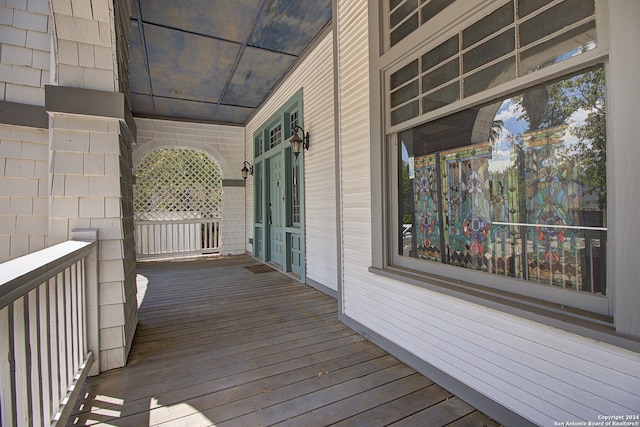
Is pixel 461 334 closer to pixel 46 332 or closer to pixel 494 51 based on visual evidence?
pixel 494 51

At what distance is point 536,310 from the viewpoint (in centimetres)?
136

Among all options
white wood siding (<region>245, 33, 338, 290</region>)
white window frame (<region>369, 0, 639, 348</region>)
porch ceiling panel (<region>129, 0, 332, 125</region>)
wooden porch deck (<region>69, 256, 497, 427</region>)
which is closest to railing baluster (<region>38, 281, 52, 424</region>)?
wooden porch deck (<region>69, 256, 497, 427</region>)

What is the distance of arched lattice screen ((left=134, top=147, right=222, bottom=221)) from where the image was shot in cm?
661

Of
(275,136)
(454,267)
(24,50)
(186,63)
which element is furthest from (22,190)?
(275,136)

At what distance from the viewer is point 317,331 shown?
2.69 meters

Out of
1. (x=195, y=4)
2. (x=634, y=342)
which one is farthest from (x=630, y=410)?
(x=195, y=4)

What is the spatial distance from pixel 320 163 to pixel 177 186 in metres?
4.55

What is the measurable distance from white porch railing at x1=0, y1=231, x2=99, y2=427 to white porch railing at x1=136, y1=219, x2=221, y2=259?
5070 millimetres

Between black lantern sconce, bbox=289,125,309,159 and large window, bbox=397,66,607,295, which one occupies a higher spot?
black lantern sconce, bbox=289,125,309,159

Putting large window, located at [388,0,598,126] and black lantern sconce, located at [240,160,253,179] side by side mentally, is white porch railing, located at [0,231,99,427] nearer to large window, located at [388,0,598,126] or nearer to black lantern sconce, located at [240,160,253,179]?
large window, located at [388,0,598,126]

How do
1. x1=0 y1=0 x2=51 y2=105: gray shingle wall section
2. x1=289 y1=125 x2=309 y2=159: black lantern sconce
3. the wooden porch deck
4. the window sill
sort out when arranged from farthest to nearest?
x1=289 y1=125 x2=309 y2=159: black lantern sconce
x1=0 y1=0 x2=51 y2=105: gray shingle wall section
the wooden porch deck
the window sill

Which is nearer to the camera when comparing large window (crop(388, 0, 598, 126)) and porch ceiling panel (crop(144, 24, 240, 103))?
large window (crop(388, 0, 598, 126))

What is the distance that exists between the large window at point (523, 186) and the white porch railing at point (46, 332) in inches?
81.2

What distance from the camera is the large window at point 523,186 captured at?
1.28m
